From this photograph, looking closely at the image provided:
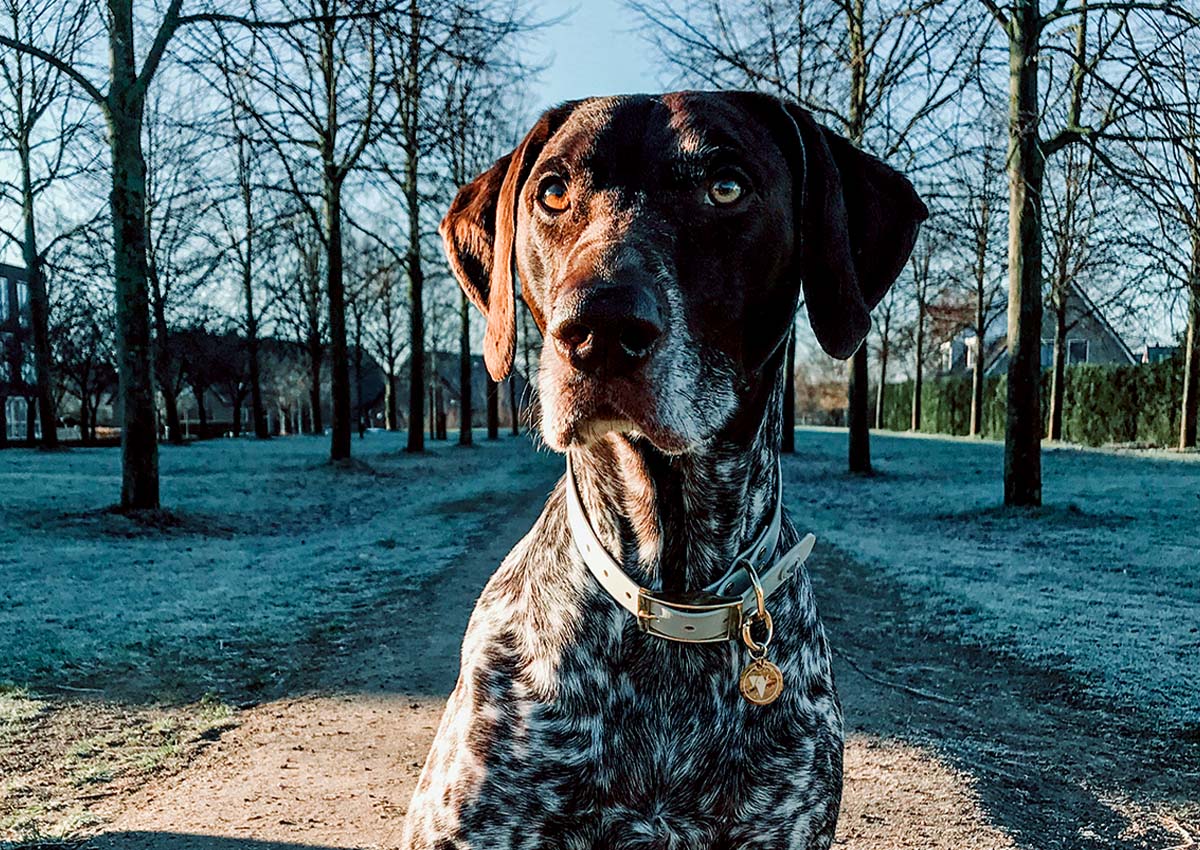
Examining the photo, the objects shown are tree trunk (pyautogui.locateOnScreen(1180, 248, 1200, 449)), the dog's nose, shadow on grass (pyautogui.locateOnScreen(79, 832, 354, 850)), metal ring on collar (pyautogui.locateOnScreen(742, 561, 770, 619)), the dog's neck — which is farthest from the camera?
tree trunk (pyautogui.locateOnScreen(1180, 248, 1200, 449))

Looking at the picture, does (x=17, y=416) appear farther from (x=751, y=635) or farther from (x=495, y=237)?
(x=751, y=635)

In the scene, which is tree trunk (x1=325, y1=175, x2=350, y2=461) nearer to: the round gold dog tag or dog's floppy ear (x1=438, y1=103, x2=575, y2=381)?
dog's floppy ear (x1=438, y1=103, x2=575, y2=381)

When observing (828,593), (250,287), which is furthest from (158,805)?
(250,287)

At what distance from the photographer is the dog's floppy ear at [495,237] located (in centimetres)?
275

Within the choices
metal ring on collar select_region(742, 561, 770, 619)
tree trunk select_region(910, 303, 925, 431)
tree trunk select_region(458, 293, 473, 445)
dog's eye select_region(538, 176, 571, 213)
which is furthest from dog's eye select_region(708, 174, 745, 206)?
tree trunk select_region(910, 303, 925, 431)

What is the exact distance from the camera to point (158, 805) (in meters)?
3.42

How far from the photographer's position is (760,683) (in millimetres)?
2229

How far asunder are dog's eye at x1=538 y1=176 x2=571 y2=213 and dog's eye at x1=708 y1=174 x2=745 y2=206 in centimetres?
37

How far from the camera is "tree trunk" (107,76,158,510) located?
10.3m

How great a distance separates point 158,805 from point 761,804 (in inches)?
93.5

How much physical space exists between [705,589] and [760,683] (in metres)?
0.27

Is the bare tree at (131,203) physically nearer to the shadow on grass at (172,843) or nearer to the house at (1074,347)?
the shadow on grass at (172,843)

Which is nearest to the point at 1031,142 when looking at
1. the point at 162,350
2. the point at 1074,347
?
the point at 162,350

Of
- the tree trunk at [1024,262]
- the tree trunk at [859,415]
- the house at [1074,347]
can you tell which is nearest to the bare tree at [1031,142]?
the tree trunk at [1024,262]
